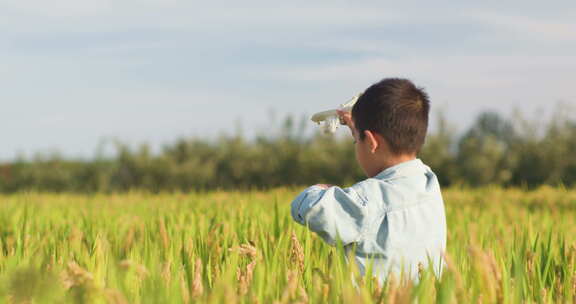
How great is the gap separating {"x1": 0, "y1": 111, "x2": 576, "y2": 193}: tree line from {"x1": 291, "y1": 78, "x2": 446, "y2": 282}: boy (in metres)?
10.6

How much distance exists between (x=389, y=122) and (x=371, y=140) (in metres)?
0.10

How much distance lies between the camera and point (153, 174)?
14.4 metres

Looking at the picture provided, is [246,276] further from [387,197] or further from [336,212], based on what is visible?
[387,197]

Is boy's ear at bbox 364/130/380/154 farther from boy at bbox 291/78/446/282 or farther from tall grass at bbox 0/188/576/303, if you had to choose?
tall grass at bbox 0/188/576/303

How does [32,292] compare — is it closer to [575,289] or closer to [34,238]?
[575,289]

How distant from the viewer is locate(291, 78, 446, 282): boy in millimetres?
2191

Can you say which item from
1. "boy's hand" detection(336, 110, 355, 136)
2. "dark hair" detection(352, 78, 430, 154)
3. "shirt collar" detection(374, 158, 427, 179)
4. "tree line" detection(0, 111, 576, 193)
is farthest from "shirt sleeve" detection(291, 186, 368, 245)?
"tree line" detection(0, 111, 576, 193)

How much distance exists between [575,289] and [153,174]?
42.6 feet

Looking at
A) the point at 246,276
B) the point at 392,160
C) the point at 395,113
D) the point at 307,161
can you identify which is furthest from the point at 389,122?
the point at 307,161

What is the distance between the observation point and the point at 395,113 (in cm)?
234

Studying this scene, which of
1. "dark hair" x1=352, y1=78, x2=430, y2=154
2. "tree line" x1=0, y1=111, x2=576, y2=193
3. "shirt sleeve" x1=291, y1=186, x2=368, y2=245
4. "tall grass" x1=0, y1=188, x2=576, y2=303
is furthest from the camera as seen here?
"tree line" x1=0, y1=111, x2=576, y2=193

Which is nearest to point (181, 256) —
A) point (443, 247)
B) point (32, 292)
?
point (443, 247)

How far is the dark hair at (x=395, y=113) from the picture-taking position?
92.0 inches

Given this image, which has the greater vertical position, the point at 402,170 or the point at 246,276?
the point at 402,170
